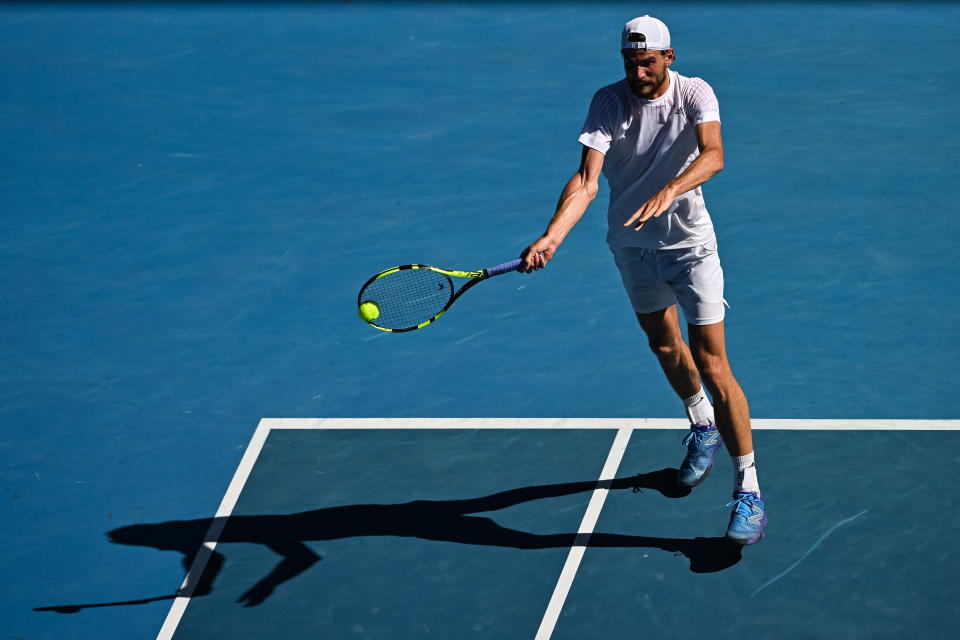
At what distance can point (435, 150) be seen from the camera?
10.0m

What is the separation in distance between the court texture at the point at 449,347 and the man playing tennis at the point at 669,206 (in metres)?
0.66

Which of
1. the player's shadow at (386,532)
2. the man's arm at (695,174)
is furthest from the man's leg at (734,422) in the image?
the man's arm at (695,174)

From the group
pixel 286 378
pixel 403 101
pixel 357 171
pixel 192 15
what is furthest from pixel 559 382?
pixel 192 15

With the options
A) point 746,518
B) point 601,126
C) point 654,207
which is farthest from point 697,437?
point 601,126

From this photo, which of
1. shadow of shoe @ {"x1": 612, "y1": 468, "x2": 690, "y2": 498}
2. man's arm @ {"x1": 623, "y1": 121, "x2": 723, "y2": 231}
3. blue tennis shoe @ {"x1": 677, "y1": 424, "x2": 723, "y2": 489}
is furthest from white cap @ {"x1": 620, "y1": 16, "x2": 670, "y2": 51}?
shadow of shoe @ {"x1": 612, "y1": 468, "x2": 690, "y2": 498}

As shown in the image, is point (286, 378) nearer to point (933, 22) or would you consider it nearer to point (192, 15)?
point (192, 15)

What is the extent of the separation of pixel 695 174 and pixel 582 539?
1864 millimetres

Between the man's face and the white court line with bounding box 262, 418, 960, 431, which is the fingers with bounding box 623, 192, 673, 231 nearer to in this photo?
the man's face

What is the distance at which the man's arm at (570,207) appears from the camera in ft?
17.4

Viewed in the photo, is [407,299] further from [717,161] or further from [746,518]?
[746,518]

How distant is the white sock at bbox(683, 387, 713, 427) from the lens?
20.3 ft

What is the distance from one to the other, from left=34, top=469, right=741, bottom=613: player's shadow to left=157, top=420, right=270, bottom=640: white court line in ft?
0.04

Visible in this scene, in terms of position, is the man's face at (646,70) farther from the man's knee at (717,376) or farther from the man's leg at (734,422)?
the man's knee at (717,376)

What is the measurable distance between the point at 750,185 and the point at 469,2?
488cm
